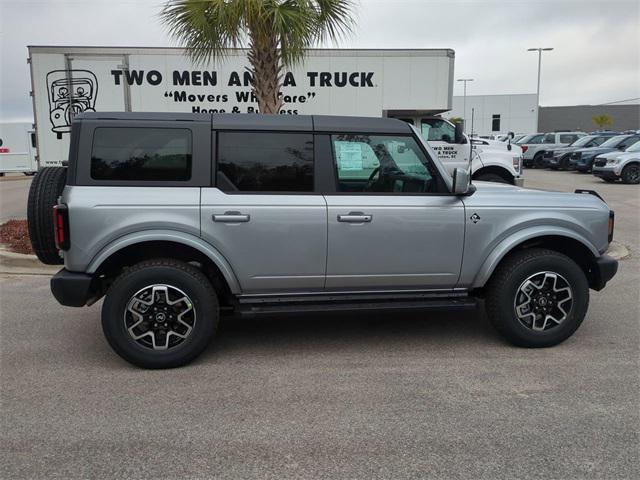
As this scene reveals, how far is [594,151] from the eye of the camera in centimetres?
2288

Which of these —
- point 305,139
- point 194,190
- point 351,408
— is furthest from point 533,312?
point 194,190

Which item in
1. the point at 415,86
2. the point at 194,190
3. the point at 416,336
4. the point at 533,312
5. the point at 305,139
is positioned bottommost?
the point at 416,336

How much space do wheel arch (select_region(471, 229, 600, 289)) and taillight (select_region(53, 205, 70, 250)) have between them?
3.19 meters

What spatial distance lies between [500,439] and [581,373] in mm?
1321

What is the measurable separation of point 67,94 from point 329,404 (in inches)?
430

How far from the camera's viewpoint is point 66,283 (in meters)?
4.04

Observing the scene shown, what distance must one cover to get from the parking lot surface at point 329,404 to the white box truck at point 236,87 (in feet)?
25.0

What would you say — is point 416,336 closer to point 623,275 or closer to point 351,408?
point 351,408

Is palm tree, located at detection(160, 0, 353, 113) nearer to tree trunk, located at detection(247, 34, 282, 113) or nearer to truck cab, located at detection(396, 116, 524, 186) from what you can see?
tree trunk, located at detection(247, 34, 282, 113)

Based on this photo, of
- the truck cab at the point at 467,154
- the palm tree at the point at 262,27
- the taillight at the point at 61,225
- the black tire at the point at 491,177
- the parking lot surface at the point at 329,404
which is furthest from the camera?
the black tire at the point at 491,177

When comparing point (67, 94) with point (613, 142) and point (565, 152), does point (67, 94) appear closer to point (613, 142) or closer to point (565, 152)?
point (613, 142)

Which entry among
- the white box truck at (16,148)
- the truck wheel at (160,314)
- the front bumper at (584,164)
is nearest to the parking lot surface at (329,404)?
the truck wheel at (160,314)

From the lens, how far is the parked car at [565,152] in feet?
84.1

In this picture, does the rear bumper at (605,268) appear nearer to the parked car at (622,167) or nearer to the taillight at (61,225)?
the taillight at (61,225)
